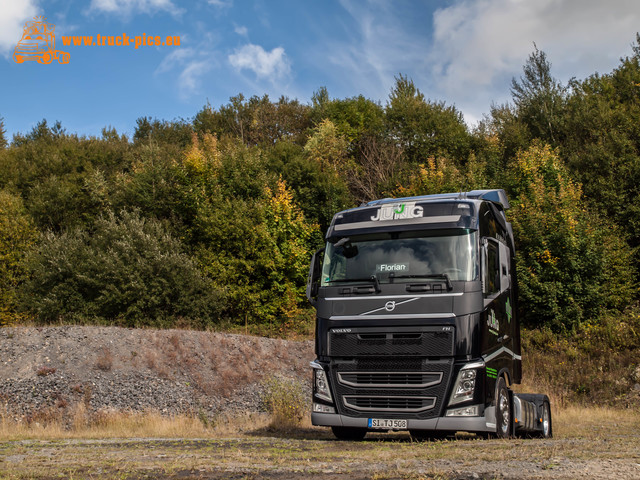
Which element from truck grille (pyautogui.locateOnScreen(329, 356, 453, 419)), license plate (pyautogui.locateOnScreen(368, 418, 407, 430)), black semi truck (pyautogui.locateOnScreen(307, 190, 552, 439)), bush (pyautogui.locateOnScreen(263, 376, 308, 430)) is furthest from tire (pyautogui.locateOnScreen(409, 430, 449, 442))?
bush (pyautogui.locateOnScreen(263, 376, 308, 430))

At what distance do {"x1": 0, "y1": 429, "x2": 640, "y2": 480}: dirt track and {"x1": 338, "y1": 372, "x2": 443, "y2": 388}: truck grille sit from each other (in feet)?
3.13

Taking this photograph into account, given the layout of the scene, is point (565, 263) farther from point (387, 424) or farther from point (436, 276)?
point (387, 424)

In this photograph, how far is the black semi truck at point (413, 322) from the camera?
10.1m

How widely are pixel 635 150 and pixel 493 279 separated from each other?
35203 mm

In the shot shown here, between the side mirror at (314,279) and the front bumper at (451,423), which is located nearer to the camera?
the front bumper at (451,423)

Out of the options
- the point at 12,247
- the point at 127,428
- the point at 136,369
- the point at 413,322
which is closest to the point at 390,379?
the point at 413,322

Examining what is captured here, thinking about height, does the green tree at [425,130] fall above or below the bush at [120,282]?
above

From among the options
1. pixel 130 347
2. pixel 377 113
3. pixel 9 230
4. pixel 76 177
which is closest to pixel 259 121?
pixel 377 113

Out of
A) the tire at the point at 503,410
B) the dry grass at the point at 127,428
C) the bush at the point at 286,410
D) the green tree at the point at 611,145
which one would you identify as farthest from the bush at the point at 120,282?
the tire at the point at 503,410

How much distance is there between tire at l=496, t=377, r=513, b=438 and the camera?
1063 cm

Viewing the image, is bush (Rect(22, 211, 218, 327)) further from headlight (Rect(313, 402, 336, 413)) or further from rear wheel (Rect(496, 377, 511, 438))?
rear wheel (Rect(496, 377, 511, 438))

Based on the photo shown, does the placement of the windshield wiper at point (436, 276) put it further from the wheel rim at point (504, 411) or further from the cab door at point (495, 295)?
the wheel rim at point (504, 411)

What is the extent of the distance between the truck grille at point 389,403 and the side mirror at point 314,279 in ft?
6.13

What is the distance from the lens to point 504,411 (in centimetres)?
1111
